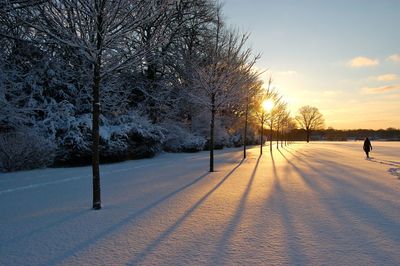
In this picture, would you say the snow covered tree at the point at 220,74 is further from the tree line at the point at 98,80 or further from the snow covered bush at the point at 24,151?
the snow covered bush at the point at 24,151

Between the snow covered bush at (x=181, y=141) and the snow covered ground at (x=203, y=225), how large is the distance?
48.8ft

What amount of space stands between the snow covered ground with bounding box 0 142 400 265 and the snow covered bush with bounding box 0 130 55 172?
3104 mm

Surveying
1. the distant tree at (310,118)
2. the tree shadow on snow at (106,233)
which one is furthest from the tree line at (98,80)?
the distant tree at (310,118)

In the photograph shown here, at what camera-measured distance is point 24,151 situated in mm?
10516

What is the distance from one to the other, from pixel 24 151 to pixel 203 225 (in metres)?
8.94

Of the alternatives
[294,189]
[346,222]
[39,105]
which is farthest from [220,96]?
[39,105]

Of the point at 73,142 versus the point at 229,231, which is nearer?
the point at 229,231

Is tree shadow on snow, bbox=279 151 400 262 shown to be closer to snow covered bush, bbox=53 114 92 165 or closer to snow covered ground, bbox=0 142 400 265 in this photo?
snow covered ground, bbox=0 142 400 265

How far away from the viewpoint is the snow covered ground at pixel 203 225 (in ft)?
10.5

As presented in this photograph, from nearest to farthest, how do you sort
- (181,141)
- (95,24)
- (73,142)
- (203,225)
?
1. (203,225)
2. (95,24)
3. (73,142)
4. (181,141)

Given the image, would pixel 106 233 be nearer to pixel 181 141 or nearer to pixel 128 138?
pixel 128 138

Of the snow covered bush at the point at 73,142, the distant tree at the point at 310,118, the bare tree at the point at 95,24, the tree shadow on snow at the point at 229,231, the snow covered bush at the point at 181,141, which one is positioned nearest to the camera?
the tree shadow on snow at the point at 229,231

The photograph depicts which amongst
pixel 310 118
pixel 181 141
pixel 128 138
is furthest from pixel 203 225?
pixel 310 118

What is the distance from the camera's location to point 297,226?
4.19m
